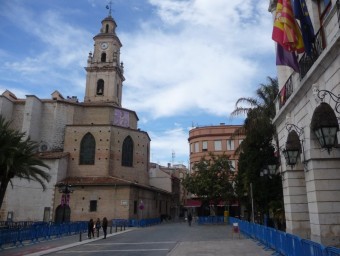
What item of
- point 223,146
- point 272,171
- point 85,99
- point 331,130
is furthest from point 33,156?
point 223,146

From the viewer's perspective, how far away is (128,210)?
132ft

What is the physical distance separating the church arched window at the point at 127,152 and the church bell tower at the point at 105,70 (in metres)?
7.97

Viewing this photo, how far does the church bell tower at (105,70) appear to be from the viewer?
55.0 metres

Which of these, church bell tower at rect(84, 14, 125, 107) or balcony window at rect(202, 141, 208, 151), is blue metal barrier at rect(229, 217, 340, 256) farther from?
church bell tower at rect(84, 14, 125, 107)

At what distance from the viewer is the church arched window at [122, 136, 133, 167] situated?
159 ft

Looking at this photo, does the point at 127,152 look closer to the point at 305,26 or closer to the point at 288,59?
the point at 288,59

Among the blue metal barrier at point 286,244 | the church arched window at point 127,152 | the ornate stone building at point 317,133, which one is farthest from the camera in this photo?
the church arched window at point 127,152

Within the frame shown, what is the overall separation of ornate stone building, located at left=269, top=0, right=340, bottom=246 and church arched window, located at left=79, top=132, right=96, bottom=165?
3664cm

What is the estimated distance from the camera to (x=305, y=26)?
961 cm

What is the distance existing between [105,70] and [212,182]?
1034 inches

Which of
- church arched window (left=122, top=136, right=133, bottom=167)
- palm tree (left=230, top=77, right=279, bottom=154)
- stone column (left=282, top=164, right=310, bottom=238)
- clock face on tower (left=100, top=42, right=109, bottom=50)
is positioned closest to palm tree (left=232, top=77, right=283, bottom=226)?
palm tree (left=230, top=77, right=279, bottom=154)

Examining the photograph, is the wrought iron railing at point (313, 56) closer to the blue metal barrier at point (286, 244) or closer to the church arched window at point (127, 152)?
the blue metal barrier at point (286, 244)

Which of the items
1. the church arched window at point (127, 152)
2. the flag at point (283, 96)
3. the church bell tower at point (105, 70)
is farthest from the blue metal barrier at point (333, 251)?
the church bell tower at point (105, 70)

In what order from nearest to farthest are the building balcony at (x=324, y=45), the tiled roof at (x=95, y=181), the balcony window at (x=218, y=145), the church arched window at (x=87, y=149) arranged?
the building balcony at (x=324, y=45) < the tiled roof at (x=95, y=181) < the church arched window at (x=87, y=149) < the balcony window at (x=218, y=145)
